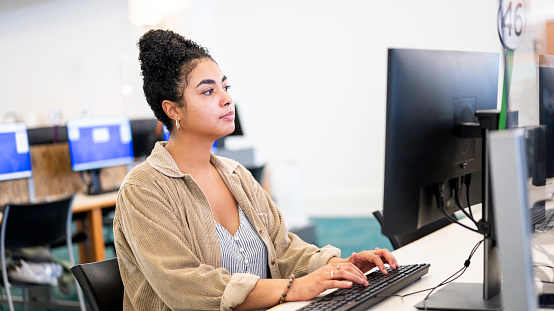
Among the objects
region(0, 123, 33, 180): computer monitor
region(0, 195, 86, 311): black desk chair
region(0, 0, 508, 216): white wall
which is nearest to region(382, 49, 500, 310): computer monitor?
region(0, 195, 86, 311): black desk chair

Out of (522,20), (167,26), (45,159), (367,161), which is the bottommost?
(367,161)

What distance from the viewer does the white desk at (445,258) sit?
36.6 inches

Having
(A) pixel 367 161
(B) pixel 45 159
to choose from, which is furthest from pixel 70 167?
(A) pixel 367 161

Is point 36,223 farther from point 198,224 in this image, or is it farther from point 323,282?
point 323,282

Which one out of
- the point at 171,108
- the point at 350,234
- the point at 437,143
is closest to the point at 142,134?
the point at 350,234

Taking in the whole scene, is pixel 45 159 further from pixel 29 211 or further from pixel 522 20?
pixel 522 20

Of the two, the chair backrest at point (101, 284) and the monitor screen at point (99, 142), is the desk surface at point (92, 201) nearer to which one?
the monitor screen at point (99, 142)

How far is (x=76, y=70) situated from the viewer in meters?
7.90

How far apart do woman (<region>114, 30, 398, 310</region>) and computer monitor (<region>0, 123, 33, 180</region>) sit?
270 centimetres

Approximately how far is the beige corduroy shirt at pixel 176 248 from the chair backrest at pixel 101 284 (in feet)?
0.09

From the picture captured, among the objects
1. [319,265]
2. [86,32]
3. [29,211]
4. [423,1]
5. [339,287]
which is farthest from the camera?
[86,32]

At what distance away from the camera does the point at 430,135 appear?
121 centimetres

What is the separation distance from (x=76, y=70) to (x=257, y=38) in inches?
98.8

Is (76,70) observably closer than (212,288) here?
No
